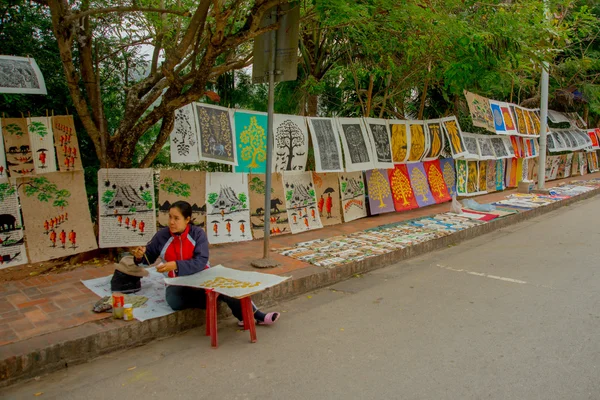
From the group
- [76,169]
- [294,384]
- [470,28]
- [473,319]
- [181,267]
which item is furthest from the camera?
[470,28]

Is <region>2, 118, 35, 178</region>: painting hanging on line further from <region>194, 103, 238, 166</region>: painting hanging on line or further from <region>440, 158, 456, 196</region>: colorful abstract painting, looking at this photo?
<region>440, 158, 456, 196</region>: colorful abstract painting

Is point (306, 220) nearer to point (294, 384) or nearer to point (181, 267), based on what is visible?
point (181, 267)

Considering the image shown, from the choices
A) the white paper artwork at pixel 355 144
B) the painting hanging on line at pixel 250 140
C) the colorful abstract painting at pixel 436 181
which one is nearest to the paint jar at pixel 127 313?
the painting hanging on line at pixel 250 140

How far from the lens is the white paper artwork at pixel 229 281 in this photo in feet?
11.9

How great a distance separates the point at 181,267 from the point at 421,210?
23.8 feet

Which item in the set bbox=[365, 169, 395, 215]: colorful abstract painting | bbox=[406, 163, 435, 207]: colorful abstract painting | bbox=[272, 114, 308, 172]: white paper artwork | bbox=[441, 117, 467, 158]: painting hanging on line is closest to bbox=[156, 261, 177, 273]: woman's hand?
bbox=[272, 114, 308, 172]: white paper artwork

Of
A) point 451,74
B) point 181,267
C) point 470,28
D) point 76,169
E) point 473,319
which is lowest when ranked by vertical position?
point 473,319

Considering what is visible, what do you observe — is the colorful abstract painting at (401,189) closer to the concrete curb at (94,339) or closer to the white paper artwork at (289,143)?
the white paper artwork at (289,143)

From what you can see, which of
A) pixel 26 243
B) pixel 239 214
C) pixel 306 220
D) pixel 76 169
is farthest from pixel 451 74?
pixel 26 243

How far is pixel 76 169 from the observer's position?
5.28 m

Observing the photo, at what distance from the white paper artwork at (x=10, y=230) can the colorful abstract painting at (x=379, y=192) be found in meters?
5.91

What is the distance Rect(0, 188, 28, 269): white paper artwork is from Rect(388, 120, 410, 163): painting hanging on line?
6.59m

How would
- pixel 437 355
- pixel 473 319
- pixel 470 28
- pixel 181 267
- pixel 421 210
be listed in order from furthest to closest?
pixel 421 210 → pixel 470 28 → pixel 473 319 → pixel 181 267 → pixel 437 355

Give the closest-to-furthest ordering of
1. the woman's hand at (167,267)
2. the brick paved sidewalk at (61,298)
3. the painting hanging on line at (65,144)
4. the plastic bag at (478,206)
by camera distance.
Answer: the brick paved sidewalk at (61,298)
the woman's hand at (167,267)
the painting hanging on line at (65,144)
the plastic bag at (478,206)
